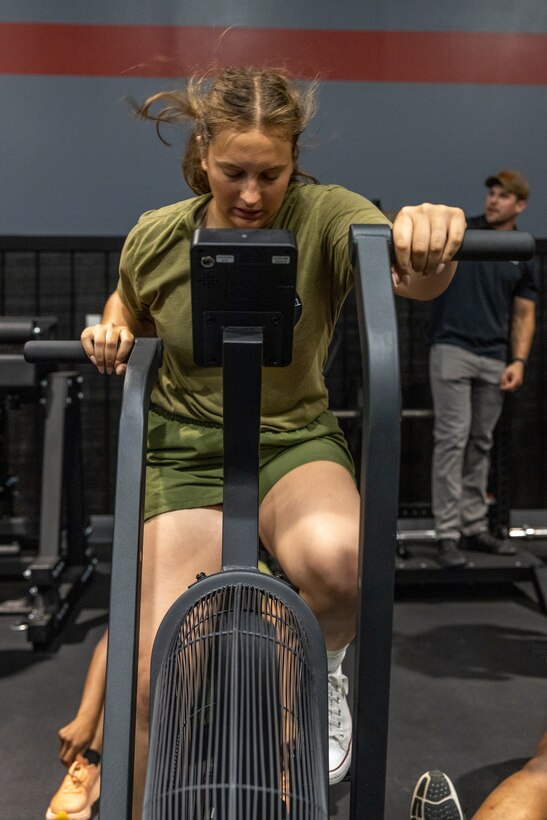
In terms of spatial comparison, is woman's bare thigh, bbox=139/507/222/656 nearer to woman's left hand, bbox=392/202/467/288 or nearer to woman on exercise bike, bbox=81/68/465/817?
woman on exercise bike, bbox=81/68/465/817

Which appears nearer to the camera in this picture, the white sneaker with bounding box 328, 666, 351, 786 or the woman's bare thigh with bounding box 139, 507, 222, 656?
the woman's bare thigh with bounding box 139, 507, 222, 656

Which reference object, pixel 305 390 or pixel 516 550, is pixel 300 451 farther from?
pixel 516 550

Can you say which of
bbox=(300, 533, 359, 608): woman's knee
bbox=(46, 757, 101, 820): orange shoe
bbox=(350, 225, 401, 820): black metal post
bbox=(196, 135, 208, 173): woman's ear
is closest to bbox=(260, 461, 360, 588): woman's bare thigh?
bbox=(300, 533, 359, 608): woman's knee

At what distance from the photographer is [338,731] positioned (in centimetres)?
177

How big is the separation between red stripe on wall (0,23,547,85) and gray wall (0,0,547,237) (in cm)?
3

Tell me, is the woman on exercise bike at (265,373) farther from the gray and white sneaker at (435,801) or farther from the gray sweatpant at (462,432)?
the gray sweatpant at (462,432)

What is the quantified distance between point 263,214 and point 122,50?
319cm

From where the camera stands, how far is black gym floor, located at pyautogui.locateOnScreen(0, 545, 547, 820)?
2.29 metres

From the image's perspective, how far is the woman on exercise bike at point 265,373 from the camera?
54.8 inches

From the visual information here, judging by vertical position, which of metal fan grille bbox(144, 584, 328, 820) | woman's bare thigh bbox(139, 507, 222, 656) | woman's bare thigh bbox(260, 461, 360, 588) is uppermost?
woman's bare thigh bbox(260, 461, 360, 588)

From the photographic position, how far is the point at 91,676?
2.22 meters

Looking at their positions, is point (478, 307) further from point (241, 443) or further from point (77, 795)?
point (241, 443)

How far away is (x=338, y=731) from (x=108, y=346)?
0.93m

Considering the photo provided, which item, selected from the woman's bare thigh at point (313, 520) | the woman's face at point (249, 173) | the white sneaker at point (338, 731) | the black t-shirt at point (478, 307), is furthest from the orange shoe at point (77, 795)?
the black t-shirt at point (478, 307)
